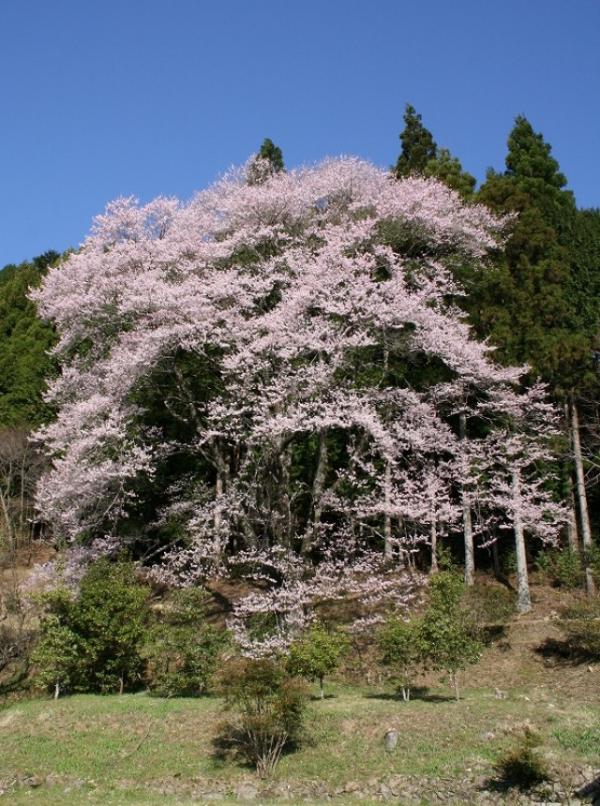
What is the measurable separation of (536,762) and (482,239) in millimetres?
15034

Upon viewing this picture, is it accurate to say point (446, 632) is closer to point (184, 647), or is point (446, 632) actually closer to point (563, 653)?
point (563, 653)

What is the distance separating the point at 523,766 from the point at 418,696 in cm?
421

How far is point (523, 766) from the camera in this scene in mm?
10406

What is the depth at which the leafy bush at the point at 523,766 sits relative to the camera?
33.8 feet

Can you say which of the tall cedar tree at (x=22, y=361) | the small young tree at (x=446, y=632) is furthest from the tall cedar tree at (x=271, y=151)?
the small young tree at (x=446, y=632)

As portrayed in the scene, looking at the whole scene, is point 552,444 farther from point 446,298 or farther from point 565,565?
point 446,298

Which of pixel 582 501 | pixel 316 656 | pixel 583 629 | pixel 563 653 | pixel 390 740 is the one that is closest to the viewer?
pixel 390 740

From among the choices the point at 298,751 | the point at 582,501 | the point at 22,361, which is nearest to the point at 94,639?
the point at 298,751

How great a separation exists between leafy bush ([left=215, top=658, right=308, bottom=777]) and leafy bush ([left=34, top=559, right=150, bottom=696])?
12.9 feet

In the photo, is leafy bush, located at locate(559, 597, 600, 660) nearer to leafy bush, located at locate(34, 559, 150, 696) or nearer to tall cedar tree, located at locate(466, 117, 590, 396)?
tall cedar tree, located at locate(466, 117, 590, 396)

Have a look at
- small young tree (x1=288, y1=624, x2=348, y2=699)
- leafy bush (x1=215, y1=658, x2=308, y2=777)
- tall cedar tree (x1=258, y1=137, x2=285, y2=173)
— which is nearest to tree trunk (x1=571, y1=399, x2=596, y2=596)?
small young tree (x1=288, y1=624, x2=348, y2=699)

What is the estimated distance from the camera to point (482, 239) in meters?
21.7

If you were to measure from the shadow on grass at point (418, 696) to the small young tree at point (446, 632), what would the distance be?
29cm

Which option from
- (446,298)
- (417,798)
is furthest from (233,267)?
(417,798)
